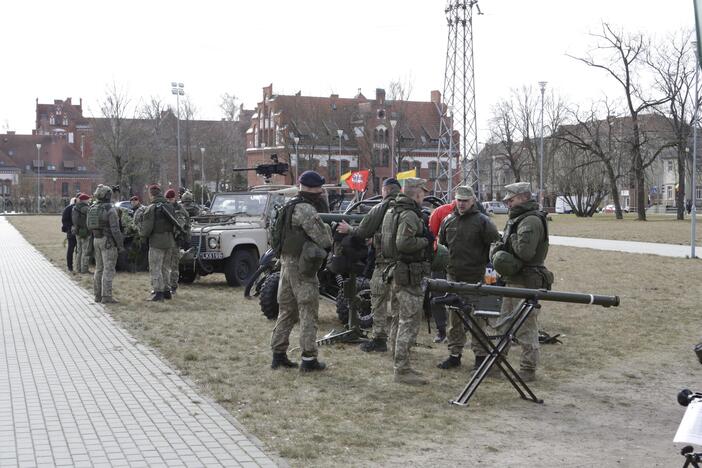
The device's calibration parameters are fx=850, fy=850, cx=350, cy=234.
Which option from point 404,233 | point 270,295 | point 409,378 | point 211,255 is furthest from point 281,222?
point 211,255

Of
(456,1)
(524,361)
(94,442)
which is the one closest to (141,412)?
(94,442)

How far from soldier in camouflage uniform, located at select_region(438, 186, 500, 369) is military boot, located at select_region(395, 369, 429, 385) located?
69 cm

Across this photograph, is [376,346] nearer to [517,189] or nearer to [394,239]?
[394,239]

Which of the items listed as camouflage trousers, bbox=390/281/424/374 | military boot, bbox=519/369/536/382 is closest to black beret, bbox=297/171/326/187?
camouflage trousers, bbox=390/281/424/374

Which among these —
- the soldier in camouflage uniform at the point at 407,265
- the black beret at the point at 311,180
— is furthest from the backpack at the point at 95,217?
the soldier in camouflage uniform at the point at 407,265

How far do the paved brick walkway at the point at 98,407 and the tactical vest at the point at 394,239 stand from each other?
2193 mm

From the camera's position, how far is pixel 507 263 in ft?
26.0

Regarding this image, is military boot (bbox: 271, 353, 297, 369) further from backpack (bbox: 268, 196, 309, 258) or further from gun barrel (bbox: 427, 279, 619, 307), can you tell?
gun barrel (bbox: 427, 279, 619, 307)

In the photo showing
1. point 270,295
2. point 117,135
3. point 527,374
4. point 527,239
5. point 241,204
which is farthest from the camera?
point 117,135

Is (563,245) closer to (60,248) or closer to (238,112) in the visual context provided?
(60,248)

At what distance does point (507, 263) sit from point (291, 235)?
2103mm

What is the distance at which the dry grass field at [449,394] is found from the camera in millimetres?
5988

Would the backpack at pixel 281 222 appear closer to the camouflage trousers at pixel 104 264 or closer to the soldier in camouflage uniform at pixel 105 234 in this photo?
the soldier in camouflage uniform at pixel 105 234

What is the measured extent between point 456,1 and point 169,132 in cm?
3894
